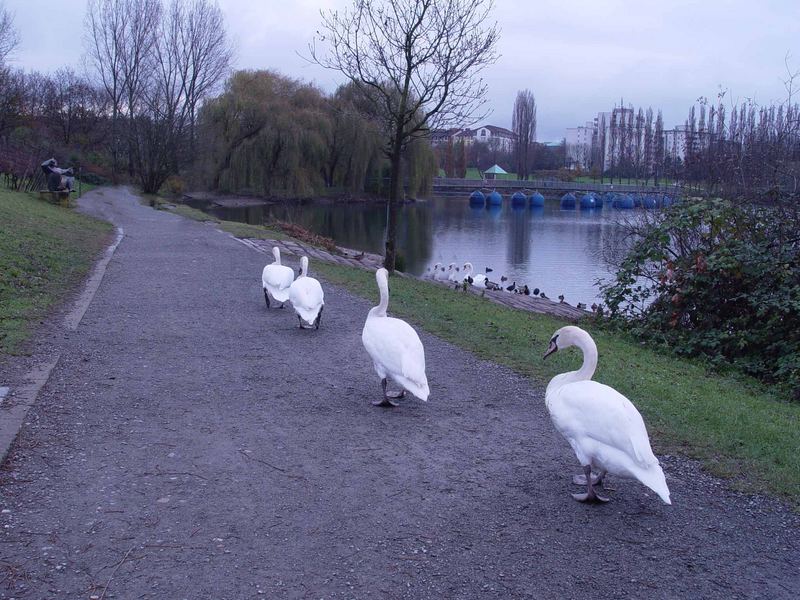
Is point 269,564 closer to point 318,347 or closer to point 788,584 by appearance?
point 788,584

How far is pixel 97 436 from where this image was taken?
5.81 meters

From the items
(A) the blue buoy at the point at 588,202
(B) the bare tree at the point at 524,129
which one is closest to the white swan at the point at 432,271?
(A) the blue buoy at the point at 588,202

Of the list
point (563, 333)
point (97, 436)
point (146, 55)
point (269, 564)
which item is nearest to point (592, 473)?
point (563, 333)

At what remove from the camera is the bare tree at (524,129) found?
332 feet

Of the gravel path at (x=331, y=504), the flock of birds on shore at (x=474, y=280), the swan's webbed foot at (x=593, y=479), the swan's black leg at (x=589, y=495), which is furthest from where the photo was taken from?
the flock of birds on shore at (x=474, y=280)

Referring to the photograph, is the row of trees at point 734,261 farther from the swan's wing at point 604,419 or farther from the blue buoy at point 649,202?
the swan's wing at point 604,419

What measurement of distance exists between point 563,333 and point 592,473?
1029mm

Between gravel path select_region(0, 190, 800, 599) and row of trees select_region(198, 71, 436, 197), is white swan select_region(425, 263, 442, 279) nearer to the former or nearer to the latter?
gravel path select_region(0, 190, 800, 599)

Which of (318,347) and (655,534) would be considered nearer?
(655,534)

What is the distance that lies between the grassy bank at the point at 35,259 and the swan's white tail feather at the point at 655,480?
6405mm

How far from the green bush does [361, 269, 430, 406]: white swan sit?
5.74 meters

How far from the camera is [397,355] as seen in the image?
663cm

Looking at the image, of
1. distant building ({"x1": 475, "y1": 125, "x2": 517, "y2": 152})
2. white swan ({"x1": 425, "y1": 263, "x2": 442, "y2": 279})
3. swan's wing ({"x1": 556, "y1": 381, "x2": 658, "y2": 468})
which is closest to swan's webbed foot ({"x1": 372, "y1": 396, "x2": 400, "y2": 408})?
swan's wing ({"x1": 556, "y1": 381, "x2": 658, "y2": 468})

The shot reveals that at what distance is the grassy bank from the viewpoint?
959 cm
